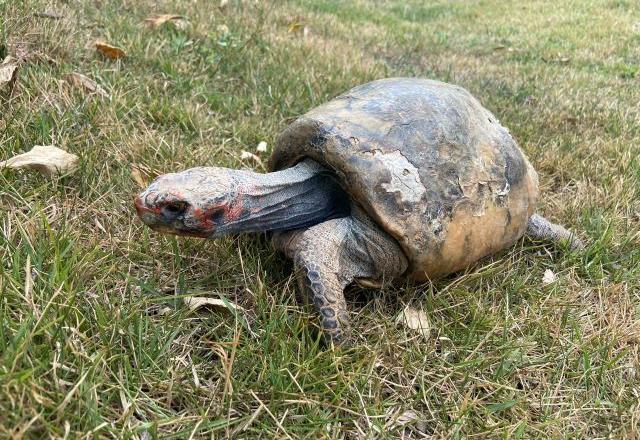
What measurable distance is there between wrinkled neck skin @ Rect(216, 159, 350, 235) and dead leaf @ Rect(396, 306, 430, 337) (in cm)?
53

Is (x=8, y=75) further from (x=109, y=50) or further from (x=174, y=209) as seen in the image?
(x=174, y=209)

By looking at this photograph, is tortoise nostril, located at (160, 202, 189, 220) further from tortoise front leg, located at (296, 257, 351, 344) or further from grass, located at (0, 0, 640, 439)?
tortoise front leg, located at (296, 257, 351, 344)

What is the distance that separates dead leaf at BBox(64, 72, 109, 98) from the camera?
3312mm

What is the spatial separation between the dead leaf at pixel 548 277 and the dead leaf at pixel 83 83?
2675mm

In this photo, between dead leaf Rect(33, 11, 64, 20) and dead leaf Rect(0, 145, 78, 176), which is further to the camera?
dead leaf Rect(33, 11, 64, 20)

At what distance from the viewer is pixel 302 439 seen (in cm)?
172

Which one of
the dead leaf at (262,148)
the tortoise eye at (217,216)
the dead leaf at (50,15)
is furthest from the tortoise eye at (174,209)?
the dead leaf at (50,15)

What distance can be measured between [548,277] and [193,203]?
70.6 inches

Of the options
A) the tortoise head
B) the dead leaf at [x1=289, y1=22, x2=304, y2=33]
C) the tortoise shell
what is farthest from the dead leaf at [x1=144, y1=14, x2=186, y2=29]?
the tortoise head

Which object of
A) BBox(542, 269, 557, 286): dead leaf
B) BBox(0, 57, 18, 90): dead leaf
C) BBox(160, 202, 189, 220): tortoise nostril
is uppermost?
BBox(0, 57, 18, 90): dead leaf

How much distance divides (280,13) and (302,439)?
5.86 metres

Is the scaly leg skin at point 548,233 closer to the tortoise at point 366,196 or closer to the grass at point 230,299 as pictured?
the grass at point 230,299

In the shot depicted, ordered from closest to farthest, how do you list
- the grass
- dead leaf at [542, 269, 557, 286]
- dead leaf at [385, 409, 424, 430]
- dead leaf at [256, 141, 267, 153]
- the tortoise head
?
the grass
dead leaf at [385, 409, 424, 430]
the tortoise head
dead leaf at [542, 269, 557, 286]
dead leaf at [256, 141, 267, 153]

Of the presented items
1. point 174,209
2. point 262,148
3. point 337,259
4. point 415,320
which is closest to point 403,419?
point 415,320
